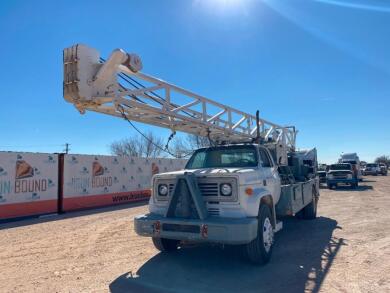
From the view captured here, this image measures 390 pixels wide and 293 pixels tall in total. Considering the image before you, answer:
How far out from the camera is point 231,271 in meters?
5.57

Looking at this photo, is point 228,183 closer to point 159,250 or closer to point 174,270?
point 174,270

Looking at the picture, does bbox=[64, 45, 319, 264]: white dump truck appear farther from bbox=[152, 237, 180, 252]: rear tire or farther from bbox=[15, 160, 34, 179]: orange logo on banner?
bbox=[15, 160, 34, 179]: orange logo on banner

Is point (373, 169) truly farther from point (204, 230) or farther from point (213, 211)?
point (204, 230)

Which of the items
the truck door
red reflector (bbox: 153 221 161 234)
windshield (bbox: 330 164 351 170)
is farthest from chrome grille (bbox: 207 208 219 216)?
windshield (bbox: 330 164 351 170)

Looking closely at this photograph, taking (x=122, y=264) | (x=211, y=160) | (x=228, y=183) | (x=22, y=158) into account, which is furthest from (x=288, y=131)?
(x=22, y=158)

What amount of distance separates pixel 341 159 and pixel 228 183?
30.5 m

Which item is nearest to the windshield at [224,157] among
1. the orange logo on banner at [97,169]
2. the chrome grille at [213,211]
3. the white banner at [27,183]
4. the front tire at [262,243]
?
the front tire at [262,243]

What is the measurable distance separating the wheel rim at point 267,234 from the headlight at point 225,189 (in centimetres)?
97

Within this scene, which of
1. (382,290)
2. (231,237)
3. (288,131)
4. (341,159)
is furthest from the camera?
(341,159)

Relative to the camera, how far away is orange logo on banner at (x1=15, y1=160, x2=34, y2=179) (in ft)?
40.7

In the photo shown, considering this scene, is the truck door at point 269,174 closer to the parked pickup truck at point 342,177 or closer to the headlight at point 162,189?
the headlight at point 162,189

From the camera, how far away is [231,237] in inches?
201

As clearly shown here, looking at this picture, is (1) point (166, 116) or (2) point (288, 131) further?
(2) point (288, 131)

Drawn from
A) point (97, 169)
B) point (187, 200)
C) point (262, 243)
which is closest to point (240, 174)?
point (187, 200)
